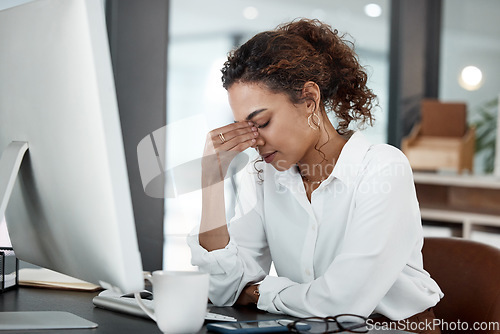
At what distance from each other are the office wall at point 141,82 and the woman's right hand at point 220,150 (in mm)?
650

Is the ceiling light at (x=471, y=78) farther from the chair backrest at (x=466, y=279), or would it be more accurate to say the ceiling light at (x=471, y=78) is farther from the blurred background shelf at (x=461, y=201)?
the chair backrest at (x=466, y=279)

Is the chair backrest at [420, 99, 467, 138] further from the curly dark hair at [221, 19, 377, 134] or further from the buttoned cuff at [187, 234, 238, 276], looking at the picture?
the buttoned cuff at [187, 234, 238, 276]

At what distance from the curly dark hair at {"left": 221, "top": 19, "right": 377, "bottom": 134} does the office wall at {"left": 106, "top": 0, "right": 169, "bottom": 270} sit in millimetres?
657

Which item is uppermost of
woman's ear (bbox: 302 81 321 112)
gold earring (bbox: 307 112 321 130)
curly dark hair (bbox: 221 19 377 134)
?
curly dark hair (bbox: 221 19 377 134)

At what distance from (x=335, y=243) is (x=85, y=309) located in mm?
628

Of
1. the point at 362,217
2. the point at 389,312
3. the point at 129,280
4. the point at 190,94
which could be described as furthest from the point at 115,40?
the point at 129,280

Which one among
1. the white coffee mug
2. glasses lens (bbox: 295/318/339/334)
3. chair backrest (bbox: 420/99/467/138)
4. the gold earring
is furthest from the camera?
chair backrest (bbox: 420/99/467/138)

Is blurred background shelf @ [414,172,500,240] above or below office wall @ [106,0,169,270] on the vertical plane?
below

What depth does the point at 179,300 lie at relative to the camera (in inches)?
34.2

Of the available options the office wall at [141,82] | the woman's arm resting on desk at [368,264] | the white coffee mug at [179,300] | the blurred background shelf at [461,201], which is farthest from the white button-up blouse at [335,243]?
the blurred background shelf at [461,201]

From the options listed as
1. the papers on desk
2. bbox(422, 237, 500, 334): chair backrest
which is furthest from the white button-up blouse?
the papers on desk

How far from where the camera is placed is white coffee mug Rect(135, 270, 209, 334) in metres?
0.87

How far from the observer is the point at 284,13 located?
10.4 ft

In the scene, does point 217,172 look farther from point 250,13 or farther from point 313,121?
point 250,13
